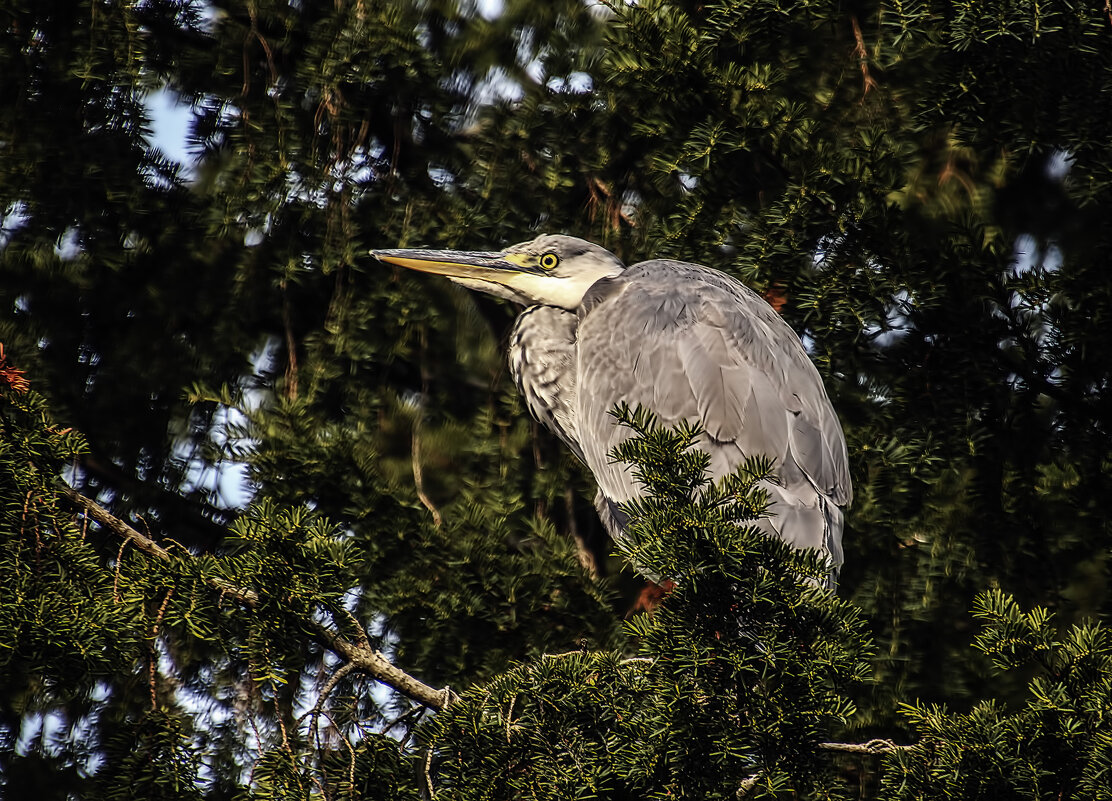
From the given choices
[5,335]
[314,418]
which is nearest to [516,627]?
[314,418]

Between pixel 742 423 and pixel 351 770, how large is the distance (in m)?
1.58

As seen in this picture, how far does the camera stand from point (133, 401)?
10.6ft

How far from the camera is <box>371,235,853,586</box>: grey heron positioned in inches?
114

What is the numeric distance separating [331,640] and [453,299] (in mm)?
2019

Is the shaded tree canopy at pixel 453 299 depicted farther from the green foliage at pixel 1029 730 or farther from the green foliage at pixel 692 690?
the green foliage at pixel 1029 730

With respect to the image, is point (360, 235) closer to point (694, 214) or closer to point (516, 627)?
point (694, 214)

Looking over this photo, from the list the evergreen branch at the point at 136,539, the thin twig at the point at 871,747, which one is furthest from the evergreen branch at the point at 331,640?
the thin twig at the point at 871,747

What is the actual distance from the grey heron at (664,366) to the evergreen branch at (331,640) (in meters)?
1.05

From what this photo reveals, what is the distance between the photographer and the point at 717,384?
3027 millimetres

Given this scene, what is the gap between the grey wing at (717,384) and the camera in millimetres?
2875

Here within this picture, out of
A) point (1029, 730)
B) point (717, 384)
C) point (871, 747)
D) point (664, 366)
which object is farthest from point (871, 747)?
point (664, 366)

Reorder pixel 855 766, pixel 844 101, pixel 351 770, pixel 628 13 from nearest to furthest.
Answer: pixel 351 770 < pixel 855 766 < pixel 628 13 < pixel 844 101

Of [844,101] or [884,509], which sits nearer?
[884,509]

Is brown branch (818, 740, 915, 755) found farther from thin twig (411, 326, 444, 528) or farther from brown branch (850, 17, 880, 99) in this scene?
brown branch (850, 17, 880, 99)
